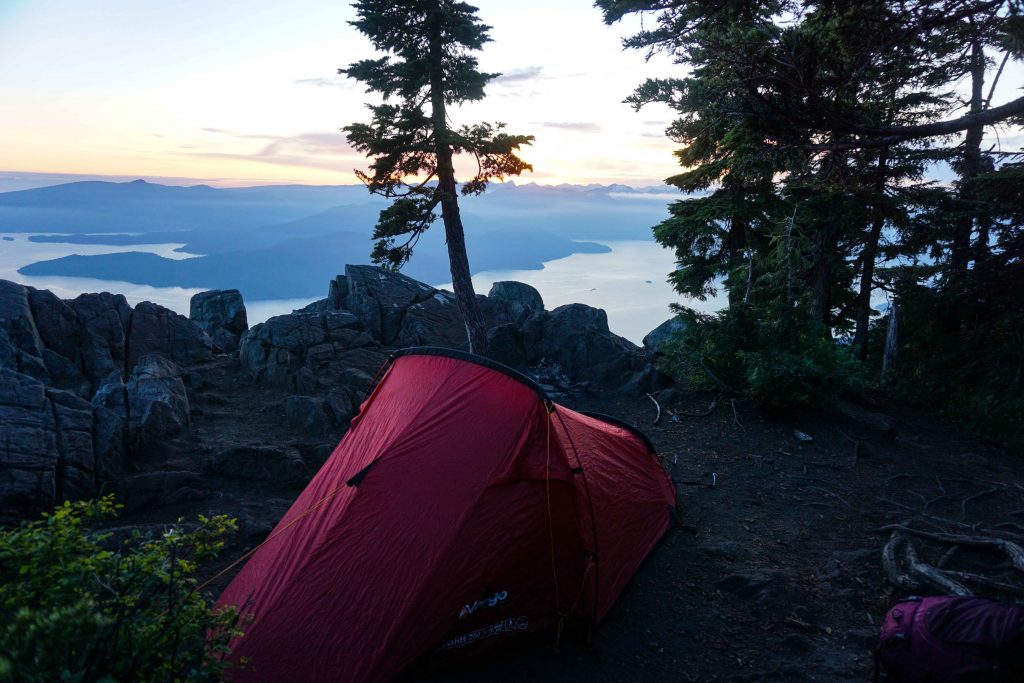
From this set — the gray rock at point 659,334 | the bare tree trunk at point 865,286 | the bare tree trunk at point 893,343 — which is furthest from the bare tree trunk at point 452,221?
the bare tree trunk at point 865,286

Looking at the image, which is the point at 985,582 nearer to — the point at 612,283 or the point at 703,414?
the point at 703,414

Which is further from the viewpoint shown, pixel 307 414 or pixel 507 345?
pixel 507 345

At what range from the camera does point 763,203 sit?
17984 mm

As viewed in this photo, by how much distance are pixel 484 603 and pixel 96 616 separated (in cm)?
371

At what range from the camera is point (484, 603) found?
18.0 feet

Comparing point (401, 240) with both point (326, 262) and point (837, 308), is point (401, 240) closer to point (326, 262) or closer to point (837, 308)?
point (837, 308)

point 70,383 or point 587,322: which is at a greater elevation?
point 587,322

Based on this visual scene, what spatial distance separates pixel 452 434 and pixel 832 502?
20.9 feet

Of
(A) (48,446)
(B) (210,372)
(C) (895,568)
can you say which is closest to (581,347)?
(B) (210,372)

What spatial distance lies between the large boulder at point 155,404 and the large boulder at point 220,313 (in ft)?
20.9

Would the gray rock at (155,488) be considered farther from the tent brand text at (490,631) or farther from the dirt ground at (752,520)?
the tent brand text at (490,631)

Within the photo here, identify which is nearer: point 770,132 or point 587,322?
point 770,132

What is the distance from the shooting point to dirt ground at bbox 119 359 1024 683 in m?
5.68

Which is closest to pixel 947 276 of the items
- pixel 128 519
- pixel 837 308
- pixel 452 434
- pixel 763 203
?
pixel 763 203
